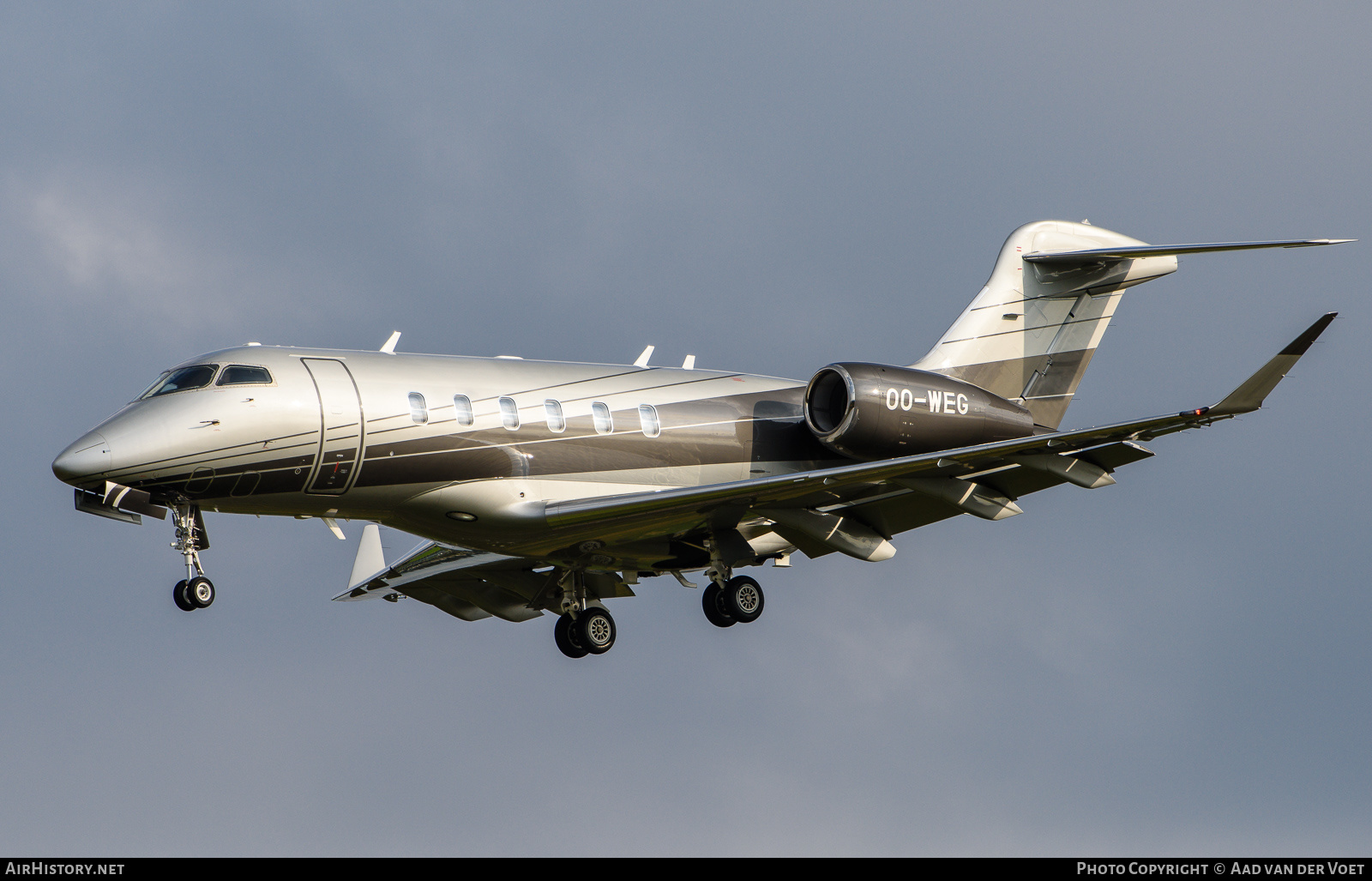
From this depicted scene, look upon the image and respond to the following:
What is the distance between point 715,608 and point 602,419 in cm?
332

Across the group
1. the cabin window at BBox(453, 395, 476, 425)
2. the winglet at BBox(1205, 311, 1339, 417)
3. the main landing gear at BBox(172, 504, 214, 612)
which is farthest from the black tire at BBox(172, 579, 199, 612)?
the winglet at BBox(1205, 311, 1339, 417)

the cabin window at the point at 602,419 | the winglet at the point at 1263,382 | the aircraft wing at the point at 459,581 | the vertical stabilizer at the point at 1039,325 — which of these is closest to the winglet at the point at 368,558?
the aircraft wing at the point at 459,581

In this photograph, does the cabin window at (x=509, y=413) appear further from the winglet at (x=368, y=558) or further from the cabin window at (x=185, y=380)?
the winglet at (x=368, y=558)

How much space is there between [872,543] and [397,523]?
714 centimetres

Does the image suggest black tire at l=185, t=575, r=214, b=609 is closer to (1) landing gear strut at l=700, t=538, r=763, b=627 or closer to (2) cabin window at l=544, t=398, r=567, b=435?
(2) cabin window at l=544, t=398, r=567, b=435

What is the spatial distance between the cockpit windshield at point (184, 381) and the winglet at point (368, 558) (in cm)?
820

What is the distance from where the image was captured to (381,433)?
1981 cm

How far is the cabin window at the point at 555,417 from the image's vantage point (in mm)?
21188

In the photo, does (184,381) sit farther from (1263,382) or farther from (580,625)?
(1263,382)

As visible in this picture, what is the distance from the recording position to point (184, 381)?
19219 millimetres
